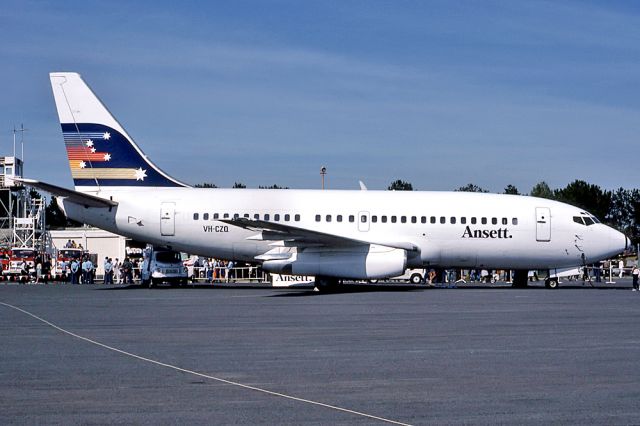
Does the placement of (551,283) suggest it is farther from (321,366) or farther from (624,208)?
(624,208)

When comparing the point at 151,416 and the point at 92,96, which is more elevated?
the point at 92,96

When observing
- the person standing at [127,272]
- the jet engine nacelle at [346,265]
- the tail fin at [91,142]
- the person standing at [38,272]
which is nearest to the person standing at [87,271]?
the person standing at [127,272]

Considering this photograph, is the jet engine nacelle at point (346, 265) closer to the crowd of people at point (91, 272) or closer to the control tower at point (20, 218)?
the crowd of people at point (91, 272)

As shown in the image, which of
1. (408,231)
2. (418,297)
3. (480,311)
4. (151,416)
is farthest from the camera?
(408,231)

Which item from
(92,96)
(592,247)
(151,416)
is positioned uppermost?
(92,96)

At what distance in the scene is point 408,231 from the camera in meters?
35.4

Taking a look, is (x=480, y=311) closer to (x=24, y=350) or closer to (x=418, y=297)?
(x=418, y=297)

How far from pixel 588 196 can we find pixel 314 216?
323ft

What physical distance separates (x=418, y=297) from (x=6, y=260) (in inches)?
1378

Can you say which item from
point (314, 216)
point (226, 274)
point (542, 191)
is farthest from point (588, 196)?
point (314, 216)

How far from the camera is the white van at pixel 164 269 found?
40438mm

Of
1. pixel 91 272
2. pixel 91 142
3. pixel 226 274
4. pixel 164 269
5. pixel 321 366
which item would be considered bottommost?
pixel 321 366

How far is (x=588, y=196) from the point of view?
126938mm

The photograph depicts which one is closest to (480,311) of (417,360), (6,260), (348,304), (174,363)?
(348,304)
